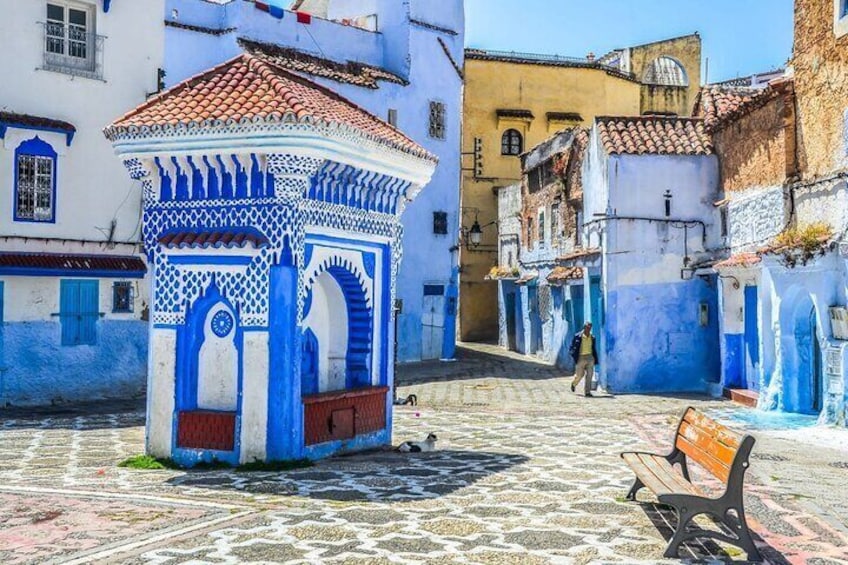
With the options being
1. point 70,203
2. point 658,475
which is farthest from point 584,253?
point 658,475

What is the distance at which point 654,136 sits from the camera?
22500 millimetres

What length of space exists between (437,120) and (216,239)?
20544mm

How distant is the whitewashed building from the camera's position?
19.6 metres

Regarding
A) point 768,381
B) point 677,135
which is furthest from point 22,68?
point 768,381

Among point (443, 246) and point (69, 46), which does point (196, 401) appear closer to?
point (69, 46)

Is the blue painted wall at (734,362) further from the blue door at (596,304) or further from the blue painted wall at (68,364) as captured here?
the blue painted wall at (68,364)

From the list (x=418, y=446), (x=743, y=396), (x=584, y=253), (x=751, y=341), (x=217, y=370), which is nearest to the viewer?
(x=217, y=370)

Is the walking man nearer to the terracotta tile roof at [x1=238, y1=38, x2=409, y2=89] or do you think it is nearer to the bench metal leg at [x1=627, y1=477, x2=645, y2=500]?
the terracotta tile roof at [x1=238, y1=38, x2=409, y2=89]

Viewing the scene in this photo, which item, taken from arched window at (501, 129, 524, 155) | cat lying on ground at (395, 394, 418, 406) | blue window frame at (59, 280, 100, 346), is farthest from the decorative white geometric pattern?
arched window at (501, 129, 524, 155)

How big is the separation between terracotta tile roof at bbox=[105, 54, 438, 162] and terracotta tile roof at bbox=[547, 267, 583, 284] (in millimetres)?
12158

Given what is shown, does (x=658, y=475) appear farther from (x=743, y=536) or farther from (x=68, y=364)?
(x=68, y=364)

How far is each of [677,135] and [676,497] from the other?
16.4m

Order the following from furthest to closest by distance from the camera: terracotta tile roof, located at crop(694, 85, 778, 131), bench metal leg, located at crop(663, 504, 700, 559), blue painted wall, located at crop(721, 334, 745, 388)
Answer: blue painted wall, located at crop(721, 334, 745, 388), terracotta tile roof, located at crop(694, 85, 778, 131), bench metal leg, located at crop(663, 504, 700, 559)

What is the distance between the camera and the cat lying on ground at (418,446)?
13086mm
